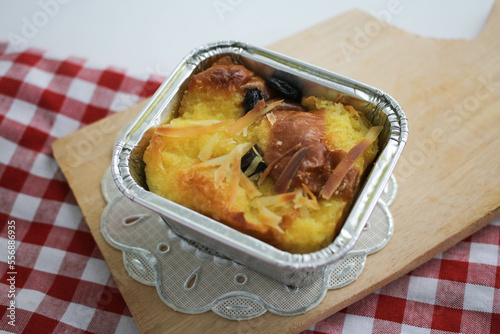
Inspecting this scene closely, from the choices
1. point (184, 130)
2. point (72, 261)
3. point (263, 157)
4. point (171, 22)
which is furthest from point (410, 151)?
point (171, 22)

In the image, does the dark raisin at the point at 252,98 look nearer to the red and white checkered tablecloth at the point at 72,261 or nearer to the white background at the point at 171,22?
the red and white checkered tablecloth at the point at 72,261

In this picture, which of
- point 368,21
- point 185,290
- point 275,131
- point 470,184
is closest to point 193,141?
point 275,131

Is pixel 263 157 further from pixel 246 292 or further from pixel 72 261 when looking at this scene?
pixel 72 261

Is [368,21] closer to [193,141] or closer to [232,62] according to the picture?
[232,62]

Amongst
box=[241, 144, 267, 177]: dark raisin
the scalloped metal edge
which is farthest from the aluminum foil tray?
box=[241, 144, 267, 177]: dark raisin

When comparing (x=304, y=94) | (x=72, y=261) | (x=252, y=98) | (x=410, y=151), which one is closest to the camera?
(x=252, y=98)
